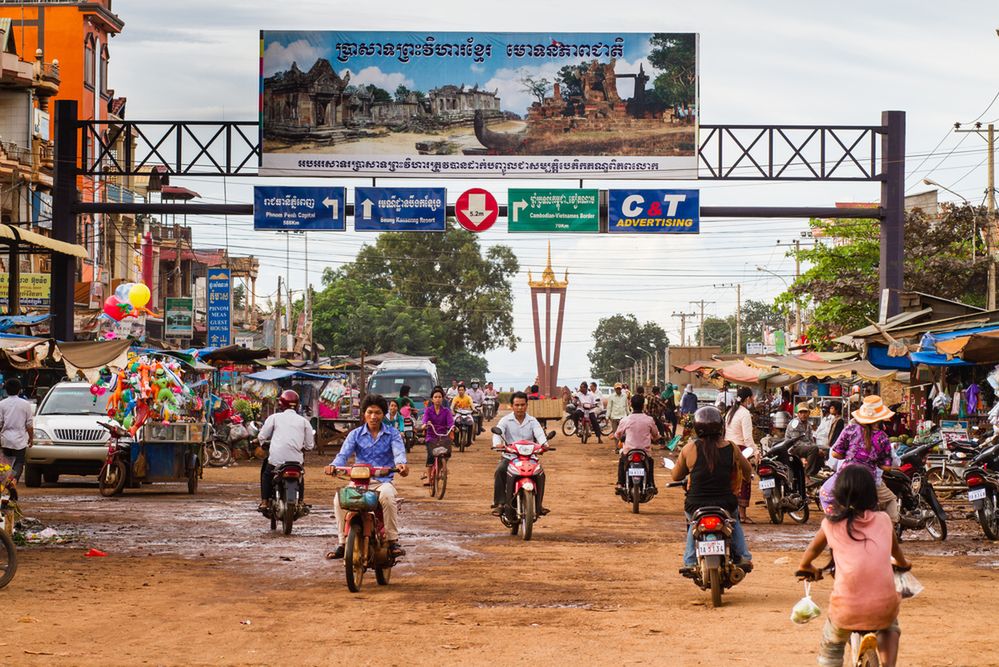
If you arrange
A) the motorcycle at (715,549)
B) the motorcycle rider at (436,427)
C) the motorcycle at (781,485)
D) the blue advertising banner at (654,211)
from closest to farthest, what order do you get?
the motorcycle at (715,549) < the motorcycle at (781,485) < the motorcycle rider at (436,427) < the blue advertising banner at (654,211)

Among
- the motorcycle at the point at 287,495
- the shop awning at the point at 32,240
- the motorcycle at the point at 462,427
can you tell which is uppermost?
the shop awning at the point at 32,240

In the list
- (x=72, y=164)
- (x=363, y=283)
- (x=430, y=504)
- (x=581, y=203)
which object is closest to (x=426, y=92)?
(x=581, y=203)

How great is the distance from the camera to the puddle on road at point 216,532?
14.4m

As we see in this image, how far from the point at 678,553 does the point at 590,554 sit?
36.7 inches

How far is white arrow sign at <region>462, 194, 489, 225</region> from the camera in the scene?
32.6m

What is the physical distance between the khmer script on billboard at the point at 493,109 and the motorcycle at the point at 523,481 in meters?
16.0

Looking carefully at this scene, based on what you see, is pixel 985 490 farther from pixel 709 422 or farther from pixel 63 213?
pixel 63 213

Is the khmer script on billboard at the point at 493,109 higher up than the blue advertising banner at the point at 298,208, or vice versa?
the khmer script on billboard at the point at 493,109

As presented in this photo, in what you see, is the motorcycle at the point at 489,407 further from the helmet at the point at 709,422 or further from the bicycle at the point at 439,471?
the helmet at the point at 709,422

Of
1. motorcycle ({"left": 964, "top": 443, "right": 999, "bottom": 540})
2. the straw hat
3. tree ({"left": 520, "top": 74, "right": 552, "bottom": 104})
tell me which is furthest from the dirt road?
tree ({"left": 520, "top": 74, "right": 552, "bottom": 104})

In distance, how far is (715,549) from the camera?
1104cm

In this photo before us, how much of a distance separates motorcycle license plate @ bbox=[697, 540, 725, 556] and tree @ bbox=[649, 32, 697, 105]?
21.9m

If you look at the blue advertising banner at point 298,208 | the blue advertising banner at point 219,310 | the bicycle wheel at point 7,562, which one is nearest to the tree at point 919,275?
the blue advertising banner at point 298,208

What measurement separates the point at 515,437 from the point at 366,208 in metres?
16.9
